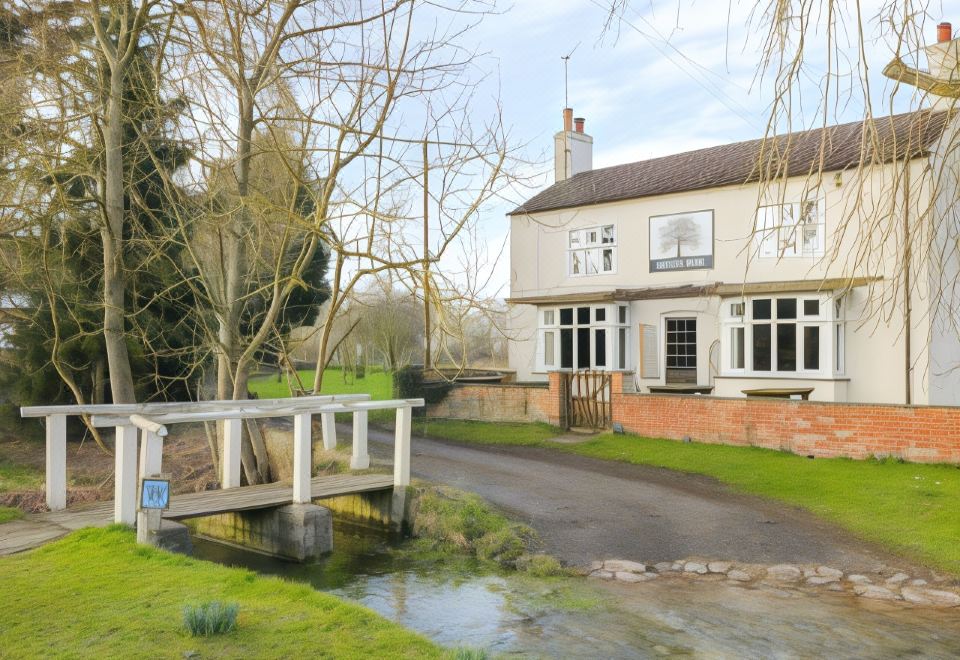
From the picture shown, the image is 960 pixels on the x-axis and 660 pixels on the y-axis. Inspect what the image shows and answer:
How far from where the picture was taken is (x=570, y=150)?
89.5 feet

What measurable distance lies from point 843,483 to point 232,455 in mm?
9249

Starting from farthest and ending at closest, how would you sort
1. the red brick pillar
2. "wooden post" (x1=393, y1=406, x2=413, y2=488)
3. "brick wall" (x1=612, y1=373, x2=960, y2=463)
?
the red brick pillar, "brick wall" (x1=612, y1=373, x2=960, y2=463), "wooden post" (x1=393, y1=406, x2=413, y2=488)

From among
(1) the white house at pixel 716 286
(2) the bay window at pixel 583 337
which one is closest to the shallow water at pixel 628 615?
(1) the white house at pixel 716 286

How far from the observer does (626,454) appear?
1628 cm

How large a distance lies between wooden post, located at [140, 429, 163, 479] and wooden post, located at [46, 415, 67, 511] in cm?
116

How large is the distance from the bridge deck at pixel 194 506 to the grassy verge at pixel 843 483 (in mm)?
6040

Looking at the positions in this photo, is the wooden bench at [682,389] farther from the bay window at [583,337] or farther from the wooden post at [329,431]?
the wooden post at [329,431]

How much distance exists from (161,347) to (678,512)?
1074 centimetres

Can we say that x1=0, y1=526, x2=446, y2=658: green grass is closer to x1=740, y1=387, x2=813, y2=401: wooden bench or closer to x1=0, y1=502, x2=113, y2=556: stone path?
x1=0, y1=502, x2=113, y2=556: stone path

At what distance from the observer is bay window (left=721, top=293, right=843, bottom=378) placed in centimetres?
1842

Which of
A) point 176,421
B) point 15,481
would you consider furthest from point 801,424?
point 15,481

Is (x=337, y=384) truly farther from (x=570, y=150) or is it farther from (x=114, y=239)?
(x=114, y=239)

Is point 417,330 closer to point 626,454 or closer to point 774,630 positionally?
point 626,454

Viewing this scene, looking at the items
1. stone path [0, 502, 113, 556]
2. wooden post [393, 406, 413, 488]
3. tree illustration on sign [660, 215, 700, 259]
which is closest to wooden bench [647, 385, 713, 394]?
tree illustration on sign [660, 215, 700, 259]
